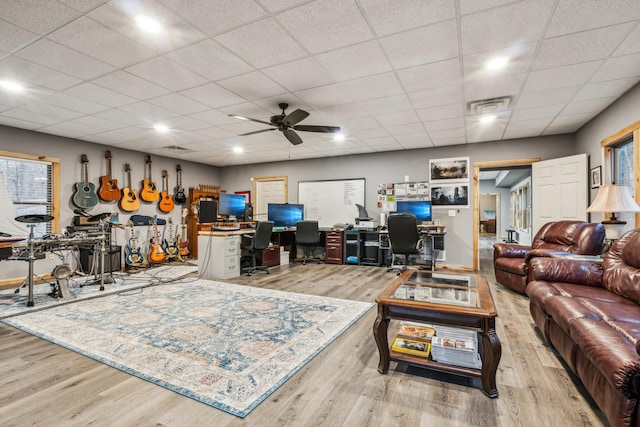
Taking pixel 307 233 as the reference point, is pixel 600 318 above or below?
below

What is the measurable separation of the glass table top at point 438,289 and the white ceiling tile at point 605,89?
249 cm

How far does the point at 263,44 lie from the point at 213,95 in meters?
1.31

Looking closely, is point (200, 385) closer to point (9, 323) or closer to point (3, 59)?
point (9, 323)

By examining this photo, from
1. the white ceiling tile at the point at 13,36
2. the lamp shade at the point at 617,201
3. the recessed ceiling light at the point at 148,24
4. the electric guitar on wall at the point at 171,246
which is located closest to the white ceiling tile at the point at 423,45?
the recessed ceiling light at the point at 148,24

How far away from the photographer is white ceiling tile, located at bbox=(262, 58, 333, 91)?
2818 mm

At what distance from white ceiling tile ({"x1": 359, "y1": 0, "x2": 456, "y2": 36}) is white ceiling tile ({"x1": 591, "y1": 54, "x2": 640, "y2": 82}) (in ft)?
5.92

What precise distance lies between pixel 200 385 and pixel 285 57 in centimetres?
254

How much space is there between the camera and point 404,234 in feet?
16.7

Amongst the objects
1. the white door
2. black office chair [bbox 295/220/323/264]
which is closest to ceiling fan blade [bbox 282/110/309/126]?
black office chair [bbox 295/220/323/264]

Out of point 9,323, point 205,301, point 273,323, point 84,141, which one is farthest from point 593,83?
point 84,141

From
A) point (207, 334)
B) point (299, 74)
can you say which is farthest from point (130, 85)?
point (207, 334)

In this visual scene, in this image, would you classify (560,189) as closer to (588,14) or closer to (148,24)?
(588,14)

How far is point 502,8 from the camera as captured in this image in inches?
79.8

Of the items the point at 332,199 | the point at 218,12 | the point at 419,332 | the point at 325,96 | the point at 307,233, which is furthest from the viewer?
the point at 332,199
